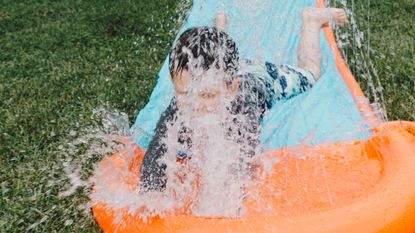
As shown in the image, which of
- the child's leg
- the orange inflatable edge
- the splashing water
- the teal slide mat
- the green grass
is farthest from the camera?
the child's leg

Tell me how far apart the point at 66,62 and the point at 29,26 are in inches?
53.9

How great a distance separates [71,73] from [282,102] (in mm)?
2172

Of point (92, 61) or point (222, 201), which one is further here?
point (92, 61)

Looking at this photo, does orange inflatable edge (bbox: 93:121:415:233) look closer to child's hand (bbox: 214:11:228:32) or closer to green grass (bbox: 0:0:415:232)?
green grass (bbox: 0:0:415:232)

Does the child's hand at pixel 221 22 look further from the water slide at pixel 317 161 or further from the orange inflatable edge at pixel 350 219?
the orange inflatable edge at pixel 350 219

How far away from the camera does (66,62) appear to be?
4973 mm

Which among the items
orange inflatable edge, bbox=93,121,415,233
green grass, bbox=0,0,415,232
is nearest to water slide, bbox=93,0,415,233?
orange inflatable edge, bbox=93,121,415,233

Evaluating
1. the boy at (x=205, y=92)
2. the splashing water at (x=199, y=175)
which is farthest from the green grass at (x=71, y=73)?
the boy at (x=205, y=92)

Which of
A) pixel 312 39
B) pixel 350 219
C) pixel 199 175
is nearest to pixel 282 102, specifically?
pixel 312 39

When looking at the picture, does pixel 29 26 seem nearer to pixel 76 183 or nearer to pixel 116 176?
pixel 76 183

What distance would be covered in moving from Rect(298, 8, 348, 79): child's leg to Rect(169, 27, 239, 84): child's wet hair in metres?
0.95

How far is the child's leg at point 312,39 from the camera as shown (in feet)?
11.3

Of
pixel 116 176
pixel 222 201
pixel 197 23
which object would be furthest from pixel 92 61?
pixel 222 201

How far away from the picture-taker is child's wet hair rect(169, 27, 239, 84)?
2391 mm
